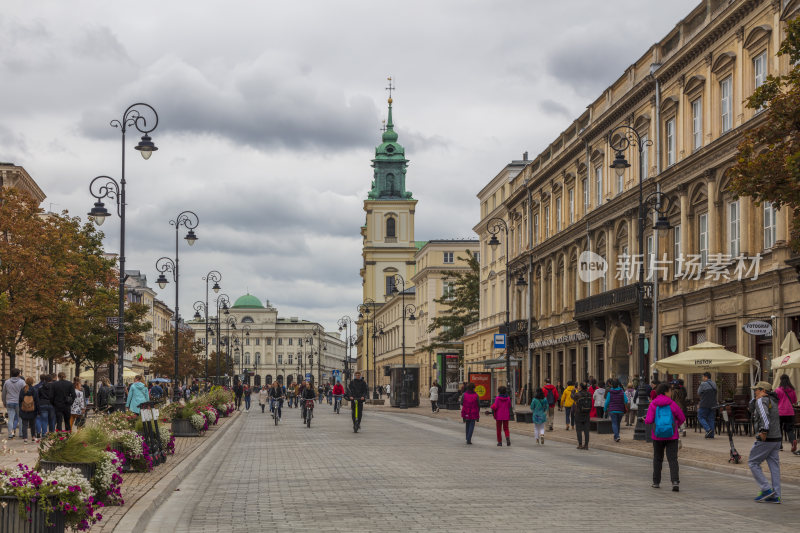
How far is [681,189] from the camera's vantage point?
133 feet

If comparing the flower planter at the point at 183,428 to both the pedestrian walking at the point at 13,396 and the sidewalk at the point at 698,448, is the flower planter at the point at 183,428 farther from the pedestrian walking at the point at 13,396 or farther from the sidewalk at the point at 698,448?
the sidewalk at the point at 698,448

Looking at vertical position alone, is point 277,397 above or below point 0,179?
below

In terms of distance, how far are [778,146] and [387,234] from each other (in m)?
134

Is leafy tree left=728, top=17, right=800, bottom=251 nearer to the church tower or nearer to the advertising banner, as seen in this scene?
the advertising banner

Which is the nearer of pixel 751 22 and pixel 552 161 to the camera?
pixel 751 22

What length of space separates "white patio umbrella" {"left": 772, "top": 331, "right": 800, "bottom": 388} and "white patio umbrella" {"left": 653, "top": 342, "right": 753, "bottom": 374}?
107 cm

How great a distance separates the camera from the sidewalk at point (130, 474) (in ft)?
36.5

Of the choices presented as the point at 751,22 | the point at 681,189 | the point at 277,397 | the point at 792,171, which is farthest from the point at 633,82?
the point at 792,171

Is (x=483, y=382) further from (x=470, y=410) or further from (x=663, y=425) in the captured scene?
(x=663, y=425)

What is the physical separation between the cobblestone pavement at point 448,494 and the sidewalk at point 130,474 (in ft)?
1.39

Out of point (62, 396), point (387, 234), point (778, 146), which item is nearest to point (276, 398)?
point (62, 396)

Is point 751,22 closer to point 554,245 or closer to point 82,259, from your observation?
point 554,245

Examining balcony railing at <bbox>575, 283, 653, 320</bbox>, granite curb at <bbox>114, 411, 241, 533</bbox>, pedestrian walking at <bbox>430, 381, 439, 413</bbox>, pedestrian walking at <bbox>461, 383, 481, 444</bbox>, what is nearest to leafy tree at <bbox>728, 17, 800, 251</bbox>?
A: pedestrian walking at <bbox>461, 383, 481, 444</bbox>

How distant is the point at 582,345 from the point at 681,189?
15.4 m
